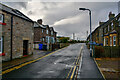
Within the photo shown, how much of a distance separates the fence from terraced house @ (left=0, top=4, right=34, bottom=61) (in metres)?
11.4

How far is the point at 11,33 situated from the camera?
11125mm

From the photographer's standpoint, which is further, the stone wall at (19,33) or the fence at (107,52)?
the fence at (107,52)

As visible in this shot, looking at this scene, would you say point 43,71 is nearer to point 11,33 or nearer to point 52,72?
point 52,72

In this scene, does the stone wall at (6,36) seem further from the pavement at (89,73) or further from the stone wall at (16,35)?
the pavement at (89,73)

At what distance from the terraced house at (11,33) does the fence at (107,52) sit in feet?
37.4

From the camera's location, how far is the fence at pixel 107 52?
487 inches

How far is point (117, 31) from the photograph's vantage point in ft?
56.5

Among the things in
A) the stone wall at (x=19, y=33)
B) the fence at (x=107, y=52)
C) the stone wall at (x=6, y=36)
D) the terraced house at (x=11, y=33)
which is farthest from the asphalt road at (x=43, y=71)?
the fence at (x=107, y=52)

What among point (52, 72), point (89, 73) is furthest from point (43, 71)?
point (89, 73)

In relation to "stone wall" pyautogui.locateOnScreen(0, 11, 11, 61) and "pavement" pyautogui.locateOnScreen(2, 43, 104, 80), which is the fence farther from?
"stone wall" pyautogui.locateOnScreen(0, 11, 11, 61)

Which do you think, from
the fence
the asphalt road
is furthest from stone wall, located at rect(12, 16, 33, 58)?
the fence

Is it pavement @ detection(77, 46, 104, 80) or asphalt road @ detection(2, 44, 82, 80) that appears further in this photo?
asphalt road @ detection(2, 44, 82, 80)

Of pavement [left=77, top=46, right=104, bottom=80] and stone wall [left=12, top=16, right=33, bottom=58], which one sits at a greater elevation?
stone wall [left=12, top=16, right=33, bottom=58]

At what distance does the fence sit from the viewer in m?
12.4
